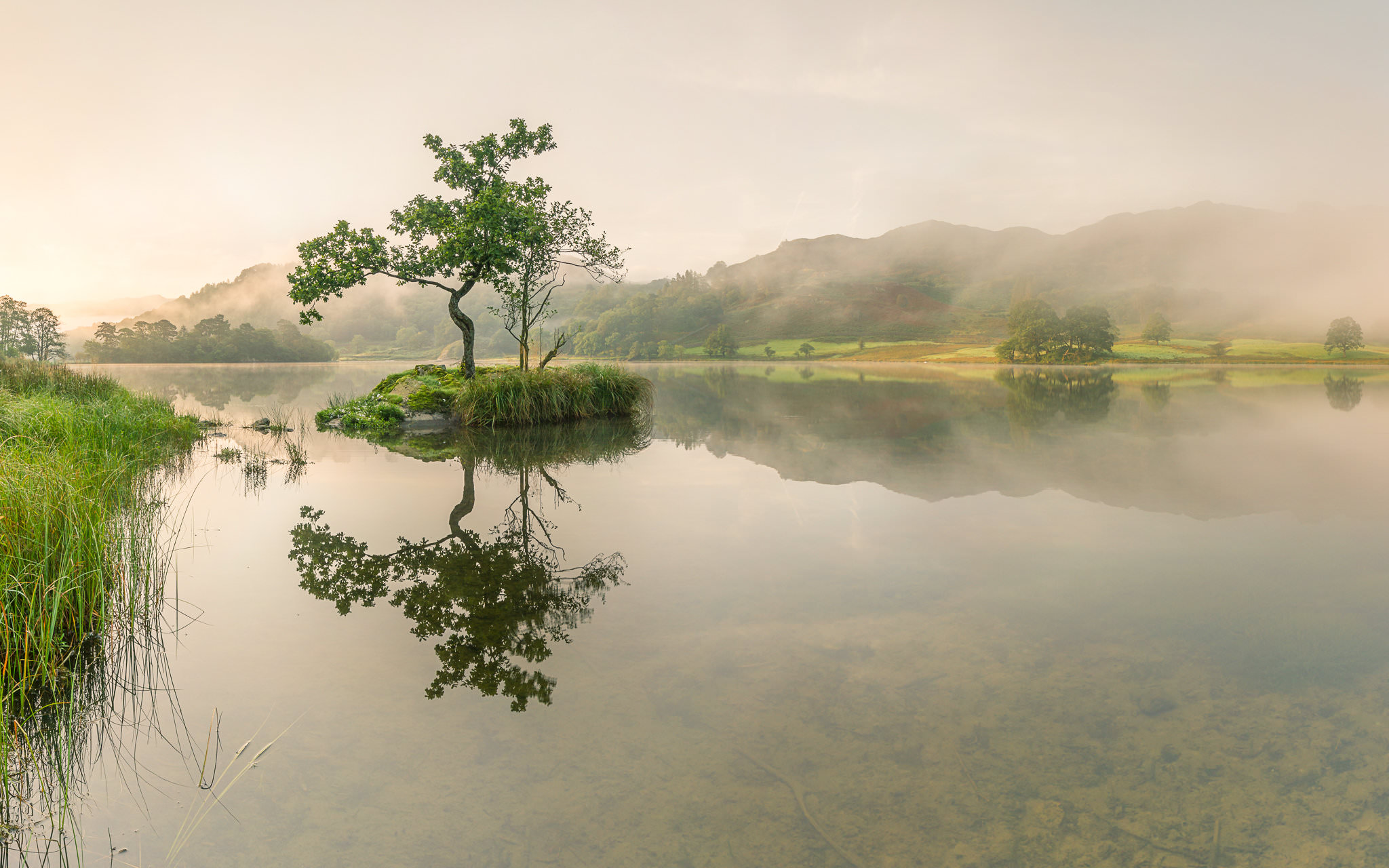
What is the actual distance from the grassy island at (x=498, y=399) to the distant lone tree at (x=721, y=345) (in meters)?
98.9

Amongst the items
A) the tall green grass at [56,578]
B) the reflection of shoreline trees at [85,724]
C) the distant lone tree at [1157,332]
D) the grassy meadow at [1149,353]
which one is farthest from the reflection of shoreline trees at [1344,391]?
the distant lone tree at [1157,332]

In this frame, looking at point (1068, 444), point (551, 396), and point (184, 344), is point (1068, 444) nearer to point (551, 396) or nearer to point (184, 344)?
point (551, 396)

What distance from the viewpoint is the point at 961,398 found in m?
24.1

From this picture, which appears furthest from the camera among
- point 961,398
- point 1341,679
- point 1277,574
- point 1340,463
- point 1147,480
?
point 961,398

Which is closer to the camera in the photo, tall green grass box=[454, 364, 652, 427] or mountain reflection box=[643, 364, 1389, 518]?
mountain reflection box=[643, 364, 1389, 518]

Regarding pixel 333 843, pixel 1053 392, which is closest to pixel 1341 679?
pixel 333 843

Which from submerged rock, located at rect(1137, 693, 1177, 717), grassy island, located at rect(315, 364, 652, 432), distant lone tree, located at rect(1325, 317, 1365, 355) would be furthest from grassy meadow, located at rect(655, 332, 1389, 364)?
submerged rock, located at rect(1137, 693, 1177, 717)

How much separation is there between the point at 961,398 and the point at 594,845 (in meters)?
24.3

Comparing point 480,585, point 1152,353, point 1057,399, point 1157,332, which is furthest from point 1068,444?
point 1157,332

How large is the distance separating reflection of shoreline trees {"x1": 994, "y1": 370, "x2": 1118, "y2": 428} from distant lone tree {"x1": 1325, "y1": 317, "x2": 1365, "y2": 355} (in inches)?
2503

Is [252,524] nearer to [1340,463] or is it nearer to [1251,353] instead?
[1340,463]

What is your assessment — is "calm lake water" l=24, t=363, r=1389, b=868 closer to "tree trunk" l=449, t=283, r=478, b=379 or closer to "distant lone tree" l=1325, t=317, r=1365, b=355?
"tree trunk" l=449, t=283, r=478, b=379

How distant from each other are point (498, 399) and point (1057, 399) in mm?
Answer: 19454

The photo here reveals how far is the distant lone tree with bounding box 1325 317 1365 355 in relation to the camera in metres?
76.7
